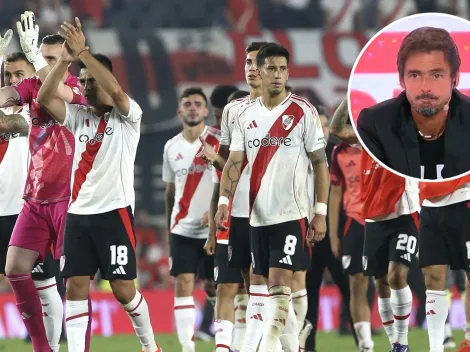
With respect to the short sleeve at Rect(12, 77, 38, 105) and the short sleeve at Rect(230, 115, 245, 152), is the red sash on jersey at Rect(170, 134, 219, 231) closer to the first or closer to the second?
the short sleeve at Rect(230, 115, 245, 152)

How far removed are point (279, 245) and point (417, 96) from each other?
3.52 meters

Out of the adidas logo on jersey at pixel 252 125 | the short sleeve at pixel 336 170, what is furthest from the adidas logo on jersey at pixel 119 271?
the short sleeve at pixel 336 170

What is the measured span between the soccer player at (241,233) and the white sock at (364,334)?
1.26 m

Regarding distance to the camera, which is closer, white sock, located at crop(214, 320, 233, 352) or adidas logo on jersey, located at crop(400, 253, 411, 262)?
adidas logo on jersey, located at crop(400, 253, 411, 262)

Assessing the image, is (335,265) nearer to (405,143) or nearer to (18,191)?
(18,191)

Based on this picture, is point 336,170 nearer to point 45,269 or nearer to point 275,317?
point 275,317

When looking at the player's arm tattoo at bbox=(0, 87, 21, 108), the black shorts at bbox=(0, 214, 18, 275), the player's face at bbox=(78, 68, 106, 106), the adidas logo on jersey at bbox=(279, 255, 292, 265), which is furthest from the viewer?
the black shorts at bbox=(0, 214, 18, 275)

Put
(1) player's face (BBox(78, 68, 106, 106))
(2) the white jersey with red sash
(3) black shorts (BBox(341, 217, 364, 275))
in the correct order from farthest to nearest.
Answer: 1. (2) the white jersey with red sash
2. (3) black shorts (BBox(341, 217, 364, 275))
3. (1) player's face (BBox(78, 68, 106, 106))

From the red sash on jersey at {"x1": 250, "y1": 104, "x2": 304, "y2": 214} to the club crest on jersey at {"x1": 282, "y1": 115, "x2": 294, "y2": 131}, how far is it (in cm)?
1

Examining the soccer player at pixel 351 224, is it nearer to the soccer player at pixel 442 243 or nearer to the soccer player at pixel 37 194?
the soccer player at pixel 442 243

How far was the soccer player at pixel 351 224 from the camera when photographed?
9.37 meters

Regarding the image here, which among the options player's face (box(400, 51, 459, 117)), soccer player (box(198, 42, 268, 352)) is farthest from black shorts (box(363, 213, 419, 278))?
player's face (box(400, 51, 459, 117))

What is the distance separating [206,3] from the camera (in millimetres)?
21969

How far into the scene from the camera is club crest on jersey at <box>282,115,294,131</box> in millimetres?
7474
